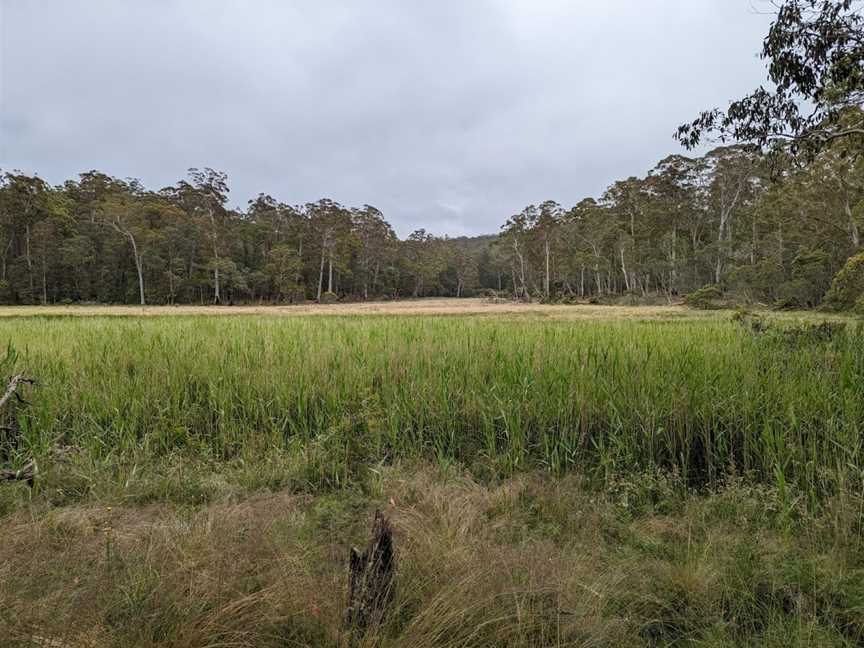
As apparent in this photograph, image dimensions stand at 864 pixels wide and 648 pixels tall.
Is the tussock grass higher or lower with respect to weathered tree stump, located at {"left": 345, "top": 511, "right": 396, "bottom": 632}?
lower

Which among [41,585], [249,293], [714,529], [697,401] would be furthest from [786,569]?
[249,293]

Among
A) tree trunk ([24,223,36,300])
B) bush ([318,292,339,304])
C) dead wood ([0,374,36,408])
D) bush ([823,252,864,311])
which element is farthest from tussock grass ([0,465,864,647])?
tree trunk ([24,223,36,300])

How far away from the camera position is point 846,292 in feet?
63.4

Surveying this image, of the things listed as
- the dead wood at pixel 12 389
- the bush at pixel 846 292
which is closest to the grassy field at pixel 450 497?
the dead wood at pixel 12 389

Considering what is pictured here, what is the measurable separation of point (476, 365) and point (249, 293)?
55.9 meters

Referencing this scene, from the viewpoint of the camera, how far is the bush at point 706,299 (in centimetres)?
2883

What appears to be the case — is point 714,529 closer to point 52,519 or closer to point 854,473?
point 854,473

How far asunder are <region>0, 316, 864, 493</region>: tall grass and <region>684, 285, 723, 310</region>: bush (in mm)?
27112

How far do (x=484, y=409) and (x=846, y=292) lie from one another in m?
24.8

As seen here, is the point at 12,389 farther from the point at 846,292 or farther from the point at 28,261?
the point at 28,261

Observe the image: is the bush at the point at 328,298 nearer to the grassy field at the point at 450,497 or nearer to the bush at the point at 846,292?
the bush at the point at 846,292

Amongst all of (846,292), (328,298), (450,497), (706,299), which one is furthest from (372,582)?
(328,298)

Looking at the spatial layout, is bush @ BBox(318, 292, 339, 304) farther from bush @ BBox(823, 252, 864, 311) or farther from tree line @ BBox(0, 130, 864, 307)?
bush @ BBox(823, 252, 864, 311)

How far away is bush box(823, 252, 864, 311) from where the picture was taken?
15.9 metres
